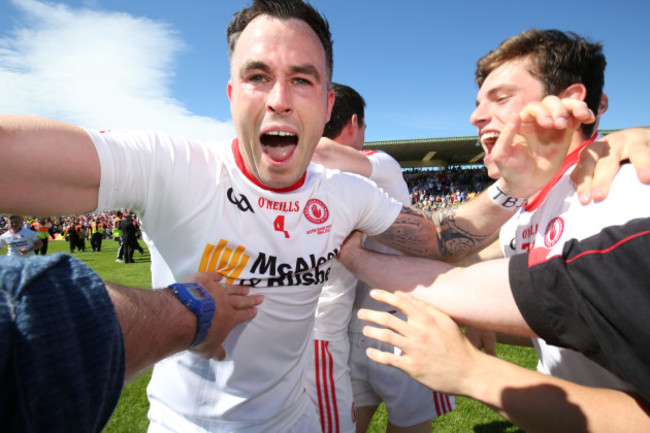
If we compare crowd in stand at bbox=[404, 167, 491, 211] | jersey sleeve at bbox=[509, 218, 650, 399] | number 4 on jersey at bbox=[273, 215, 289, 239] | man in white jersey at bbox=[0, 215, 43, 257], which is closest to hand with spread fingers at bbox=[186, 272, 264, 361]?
number 4 on jersey at bbox=[273, 215, 289, 239]

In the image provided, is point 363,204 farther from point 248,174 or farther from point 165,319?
point 165,319

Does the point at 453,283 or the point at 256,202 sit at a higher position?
the point at 256,202

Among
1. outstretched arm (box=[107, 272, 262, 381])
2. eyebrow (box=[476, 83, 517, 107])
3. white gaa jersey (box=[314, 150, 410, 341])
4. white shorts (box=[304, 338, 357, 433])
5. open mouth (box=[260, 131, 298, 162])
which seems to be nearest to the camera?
outstretched arm (box=[107, 272, 262, 381])

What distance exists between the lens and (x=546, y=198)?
183cm

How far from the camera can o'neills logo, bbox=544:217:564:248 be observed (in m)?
1.53

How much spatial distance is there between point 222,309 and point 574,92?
2.46 m

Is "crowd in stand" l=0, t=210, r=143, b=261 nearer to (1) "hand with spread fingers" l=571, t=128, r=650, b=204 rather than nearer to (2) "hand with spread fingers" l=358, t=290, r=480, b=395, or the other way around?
(2) "hand with spread fingers" l=358, t=290, r=480, b=395

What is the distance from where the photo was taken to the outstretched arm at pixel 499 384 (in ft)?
3.49

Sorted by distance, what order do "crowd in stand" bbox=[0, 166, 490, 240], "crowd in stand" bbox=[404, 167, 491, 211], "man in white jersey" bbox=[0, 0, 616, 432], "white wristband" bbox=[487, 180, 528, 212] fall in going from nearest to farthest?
"man in white jersey" bbox=[0, 0, 616, 432] → "white wristband" bbox=[487, 180, 528, 212] → "crowd in stand" bbox=[0, 166, 490, 240] → "crowd in stand" bbox=[404, 167, 491, 211]

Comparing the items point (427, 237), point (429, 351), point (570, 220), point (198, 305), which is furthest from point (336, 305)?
point (570, 220)

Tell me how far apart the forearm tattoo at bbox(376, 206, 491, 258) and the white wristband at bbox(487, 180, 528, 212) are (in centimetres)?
31

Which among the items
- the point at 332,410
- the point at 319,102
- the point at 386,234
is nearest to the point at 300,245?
the point at 386,234

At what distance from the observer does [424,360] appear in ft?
4.18

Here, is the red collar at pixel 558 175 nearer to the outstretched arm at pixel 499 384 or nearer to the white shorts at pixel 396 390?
the outstretched arm at pixel 499 384
